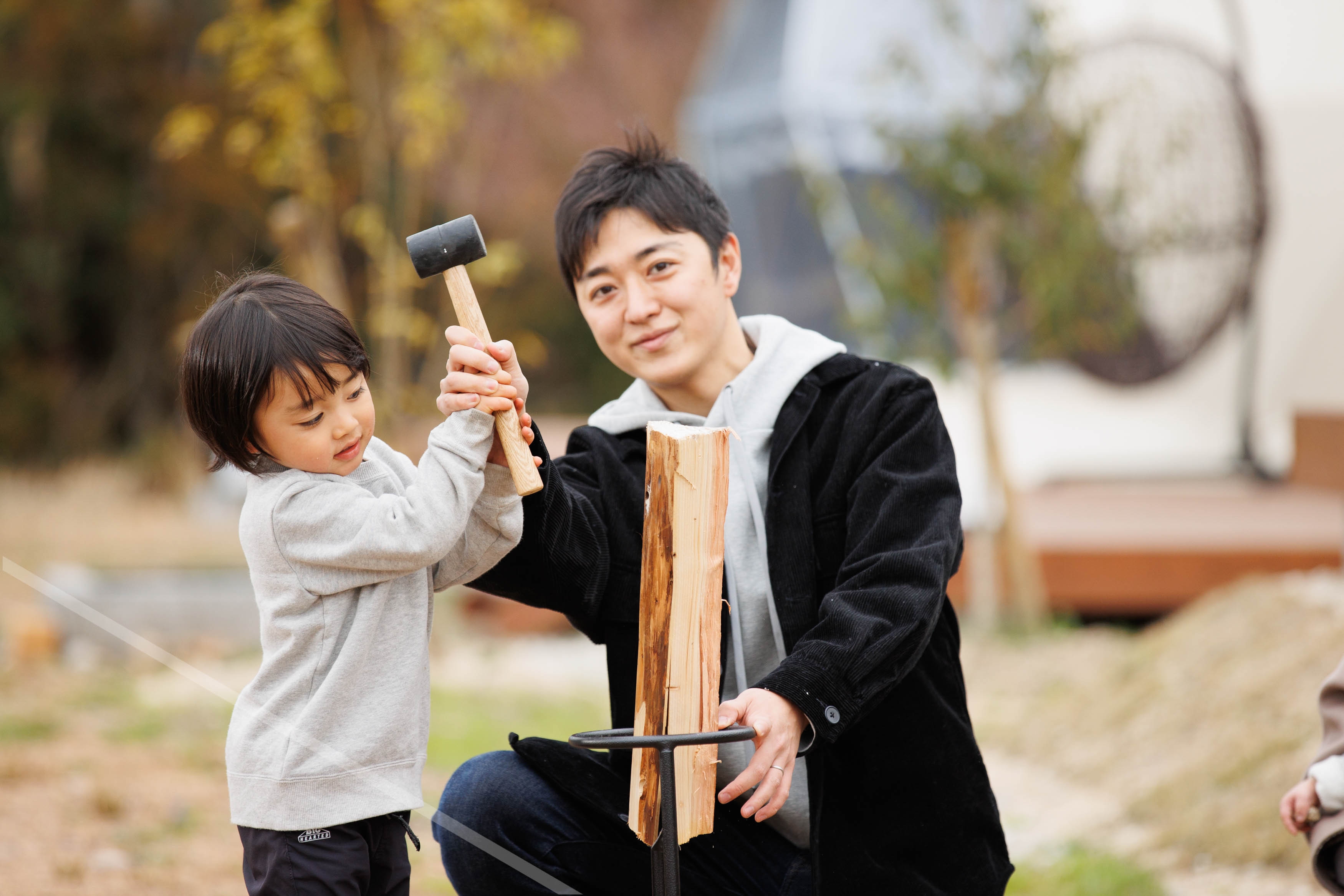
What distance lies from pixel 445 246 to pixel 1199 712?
3227 mm

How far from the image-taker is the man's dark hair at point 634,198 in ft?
6.58

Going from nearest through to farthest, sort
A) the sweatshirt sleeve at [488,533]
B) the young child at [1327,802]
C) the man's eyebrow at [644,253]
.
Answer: the sweatshirt sleeve at [488,533]
the young child at [1327,802]
the man's eyebrow at [644,253]

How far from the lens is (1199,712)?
3.98m

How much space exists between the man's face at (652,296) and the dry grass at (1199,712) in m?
2.03

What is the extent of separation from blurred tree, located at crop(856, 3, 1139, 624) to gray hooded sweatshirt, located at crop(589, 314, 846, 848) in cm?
401

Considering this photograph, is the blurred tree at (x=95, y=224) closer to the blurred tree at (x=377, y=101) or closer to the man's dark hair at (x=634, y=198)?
the blurred tree at (x=377, y=101)

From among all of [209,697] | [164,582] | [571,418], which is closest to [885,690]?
[209,697]

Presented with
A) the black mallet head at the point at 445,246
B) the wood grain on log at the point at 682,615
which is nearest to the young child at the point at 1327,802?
the wood grain on log at the point at 682,615

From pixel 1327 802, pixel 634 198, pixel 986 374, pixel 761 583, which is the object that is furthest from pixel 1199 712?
pixel 634 198

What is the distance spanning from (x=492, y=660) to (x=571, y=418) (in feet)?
26.0

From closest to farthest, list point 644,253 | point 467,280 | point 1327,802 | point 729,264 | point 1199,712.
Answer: point 467,280
point 1327,802
point 644,253
point 729,264
point 1199,712

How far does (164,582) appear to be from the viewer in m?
6.50

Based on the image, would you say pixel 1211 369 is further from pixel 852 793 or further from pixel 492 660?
pixel 852 793

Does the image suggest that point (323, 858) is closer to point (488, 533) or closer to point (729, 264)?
point (488, 533)
